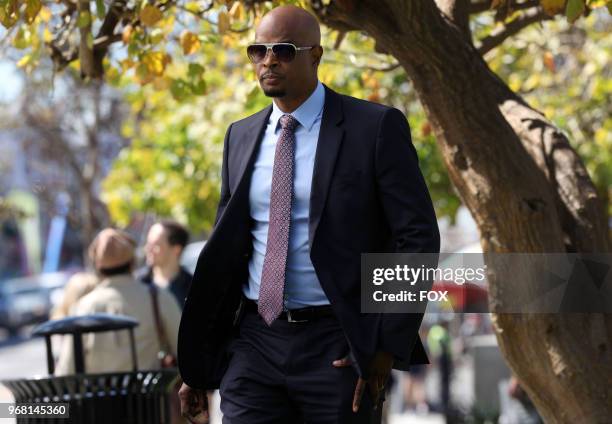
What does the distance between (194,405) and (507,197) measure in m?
1.87

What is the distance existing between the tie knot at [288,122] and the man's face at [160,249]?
4.97 metres

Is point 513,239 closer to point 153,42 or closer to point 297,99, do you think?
point 297,99

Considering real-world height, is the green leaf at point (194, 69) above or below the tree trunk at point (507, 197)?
above

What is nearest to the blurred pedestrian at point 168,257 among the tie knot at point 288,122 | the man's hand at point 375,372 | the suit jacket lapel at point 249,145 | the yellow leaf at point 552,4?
the yellow leaf at point 552,4

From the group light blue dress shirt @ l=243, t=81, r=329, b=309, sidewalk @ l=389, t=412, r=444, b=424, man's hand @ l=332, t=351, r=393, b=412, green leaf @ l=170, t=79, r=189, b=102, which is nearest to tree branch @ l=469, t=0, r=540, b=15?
green leaf @ l=170, t=79, r=189, b=102

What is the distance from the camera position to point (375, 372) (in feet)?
12.7

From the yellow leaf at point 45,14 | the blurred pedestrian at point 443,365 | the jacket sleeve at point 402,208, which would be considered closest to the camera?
the jacket sleeve at point 402,208

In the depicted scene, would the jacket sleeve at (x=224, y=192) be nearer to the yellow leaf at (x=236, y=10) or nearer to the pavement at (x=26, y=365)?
the yellow leaf at (x=236, y=10)

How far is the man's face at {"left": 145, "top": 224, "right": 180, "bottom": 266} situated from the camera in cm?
909

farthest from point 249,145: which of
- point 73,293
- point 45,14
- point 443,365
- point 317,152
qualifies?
point 443,365

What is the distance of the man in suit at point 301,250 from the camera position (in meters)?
3.92

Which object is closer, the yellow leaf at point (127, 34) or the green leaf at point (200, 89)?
the yellow leaf at point (127, 34)

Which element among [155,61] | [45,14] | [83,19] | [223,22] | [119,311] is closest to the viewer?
[83,19]

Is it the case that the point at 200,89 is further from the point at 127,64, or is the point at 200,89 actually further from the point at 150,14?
the point at 150,14
